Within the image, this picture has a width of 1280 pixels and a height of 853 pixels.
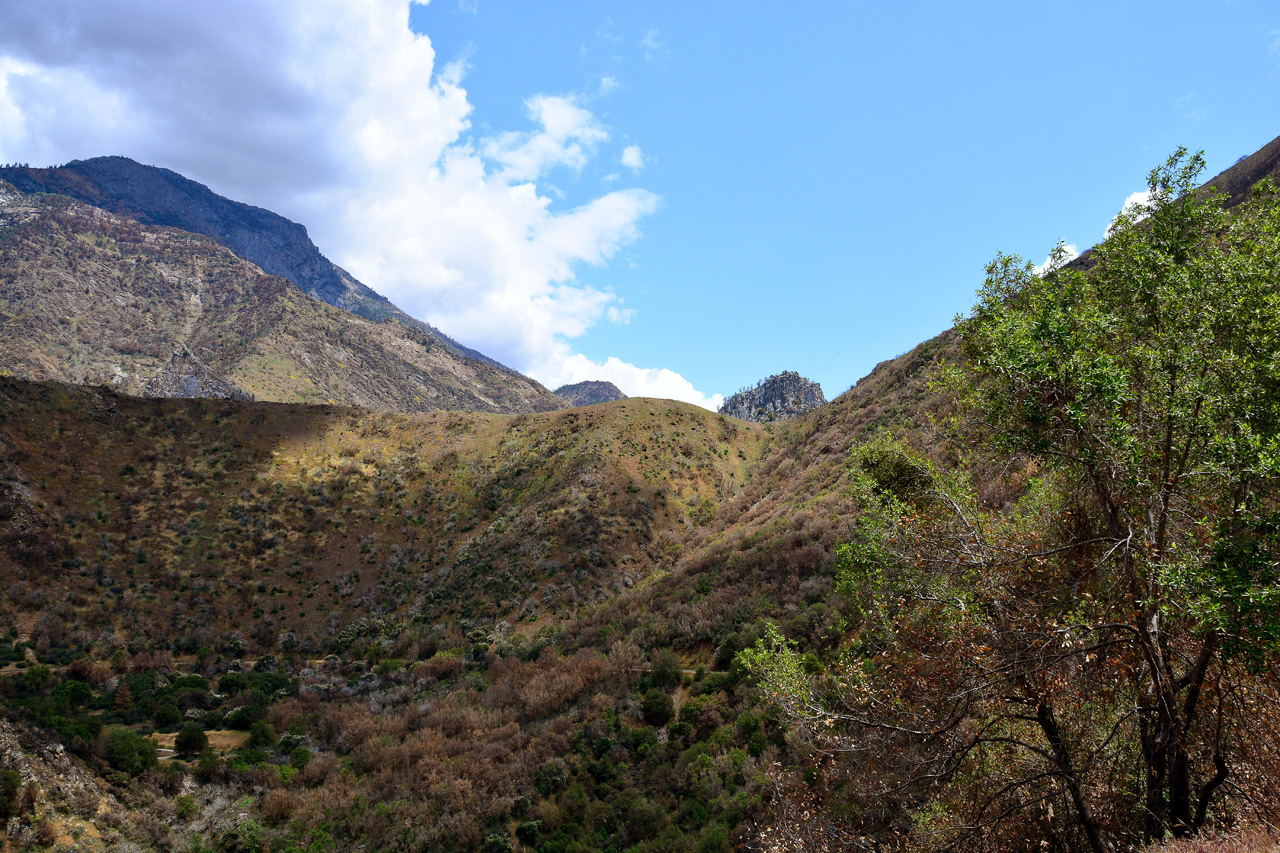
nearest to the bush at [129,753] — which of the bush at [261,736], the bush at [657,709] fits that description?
the bush at [261,736]

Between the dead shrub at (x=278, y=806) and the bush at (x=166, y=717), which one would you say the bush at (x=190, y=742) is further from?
the dead shrub at (x=278, y=806)

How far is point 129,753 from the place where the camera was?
57.9ft

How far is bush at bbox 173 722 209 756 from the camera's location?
2053 centimetres

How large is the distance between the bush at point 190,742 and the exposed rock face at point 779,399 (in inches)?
3995

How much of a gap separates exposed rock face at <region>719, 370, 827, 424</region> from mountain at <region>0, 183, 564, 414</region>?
83236 millimetres

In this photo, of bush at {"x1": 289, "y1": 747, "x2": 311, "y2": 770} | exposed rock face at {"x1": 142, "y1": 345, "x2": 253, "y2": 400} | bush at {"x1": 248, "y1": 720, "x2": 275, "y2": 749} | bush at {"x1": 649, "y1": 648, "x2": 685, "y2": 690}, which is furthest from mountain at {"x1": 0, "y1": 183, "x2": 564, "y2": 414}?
bush at {"x1": 649, "y1": 648, "x2": 685, "y2": 690}

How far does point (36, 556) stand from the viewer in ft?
119

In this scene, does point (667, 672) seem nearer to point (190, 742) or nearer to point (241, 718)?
point (190, 742)

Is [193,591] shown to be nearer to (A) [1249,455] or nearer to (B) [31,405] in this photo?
(B) [31,405]

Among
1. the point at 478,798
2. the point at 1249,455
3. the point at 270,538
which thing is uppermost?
the point at 270,538

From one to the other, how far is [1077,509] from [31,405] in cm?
7331

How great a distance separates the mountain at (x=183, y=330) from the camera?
107 metres

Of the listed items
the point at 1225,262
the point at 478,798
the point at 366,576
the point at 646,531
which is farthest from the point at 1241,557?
the point at 366,576

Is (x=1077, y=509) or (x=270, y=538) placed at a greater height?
(x=270, y=538)
